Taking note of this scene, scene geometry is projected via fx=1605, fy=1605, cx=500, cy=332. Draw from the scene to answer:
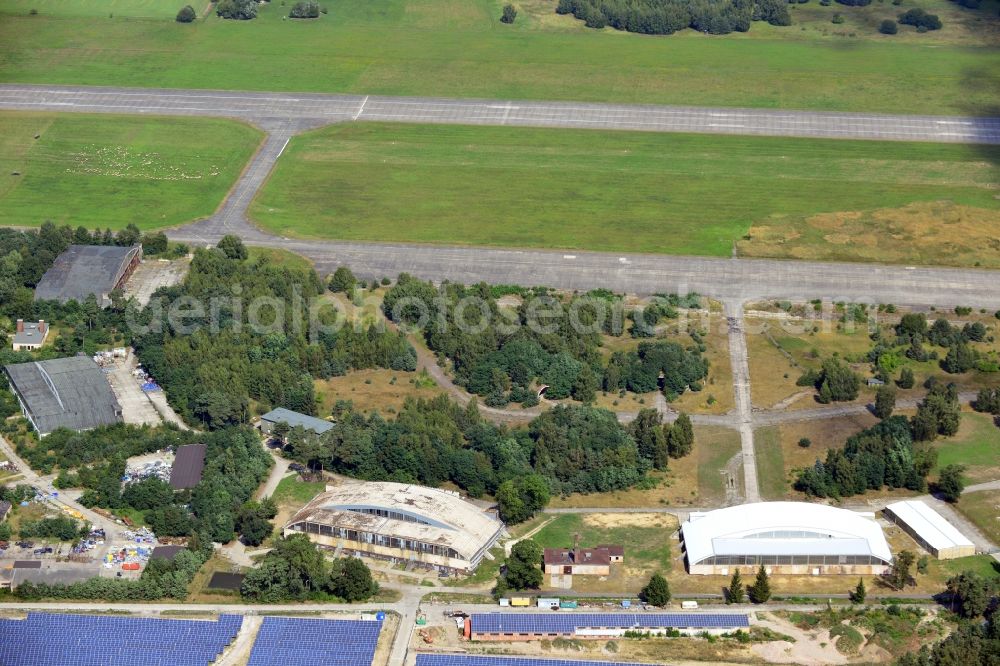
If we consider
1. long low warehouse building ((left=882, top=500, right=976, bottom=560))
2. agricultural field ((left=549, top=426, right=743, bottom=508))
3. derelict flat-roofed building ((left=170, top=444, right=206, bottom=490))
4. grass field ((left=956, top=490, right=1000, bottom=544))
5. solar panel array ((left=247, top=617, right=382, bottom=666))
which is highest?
solar panel array ((left=247, top=617, right=382, bottom=666))

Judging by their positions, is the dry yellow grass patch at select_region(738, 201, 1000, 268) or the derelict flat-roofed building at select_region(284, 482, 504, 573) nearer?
the derelict flat-roofed building at select_region(284, 482, 504, 573)

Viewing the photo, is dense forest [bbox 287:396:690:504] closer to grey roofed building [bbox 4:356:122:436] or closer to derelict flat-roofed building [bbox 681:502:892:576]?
derelict flat-roofed building [bbox 681:502:892:576]

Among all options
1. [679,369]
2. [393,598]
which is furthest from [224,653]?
[679,369]

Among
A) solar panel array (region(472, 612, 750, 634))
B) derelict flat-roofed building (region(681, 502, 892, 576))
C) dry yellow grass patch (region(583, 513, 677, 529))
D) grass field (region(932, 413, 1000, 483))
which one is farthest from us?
grass field (region(932, 413, 1000, 483))

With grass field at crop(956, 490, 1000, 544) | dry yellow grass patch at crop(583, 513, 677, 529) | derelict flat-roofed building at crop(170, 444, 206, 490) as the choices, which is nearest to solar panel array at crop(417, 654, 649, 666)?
dry yellow grass patch at crop(583, 513, 677, 529)

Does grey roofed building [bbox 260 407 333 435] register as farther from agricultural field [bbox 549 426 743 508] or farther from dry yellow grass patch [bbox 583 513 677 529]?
dry yellow grass patch [bbox 583 513 677 529]

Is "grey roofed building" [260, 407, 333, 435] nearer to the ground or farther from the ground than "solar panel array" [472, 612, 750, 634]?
nearer to the ground

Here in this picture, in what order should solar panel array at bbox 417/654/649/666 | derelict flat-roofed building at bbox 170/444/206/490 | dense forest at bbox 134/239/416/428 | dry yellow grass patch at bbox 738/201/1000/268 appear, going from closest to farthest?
1. solar panel array at bbox 417/654/649/666
2. derelict flat-roofed building at bbox 170/444/206/490
3. dense forest at bbox 134/239/416/428
4. dry yellow grass patch at bbox 738/201/1000/268
